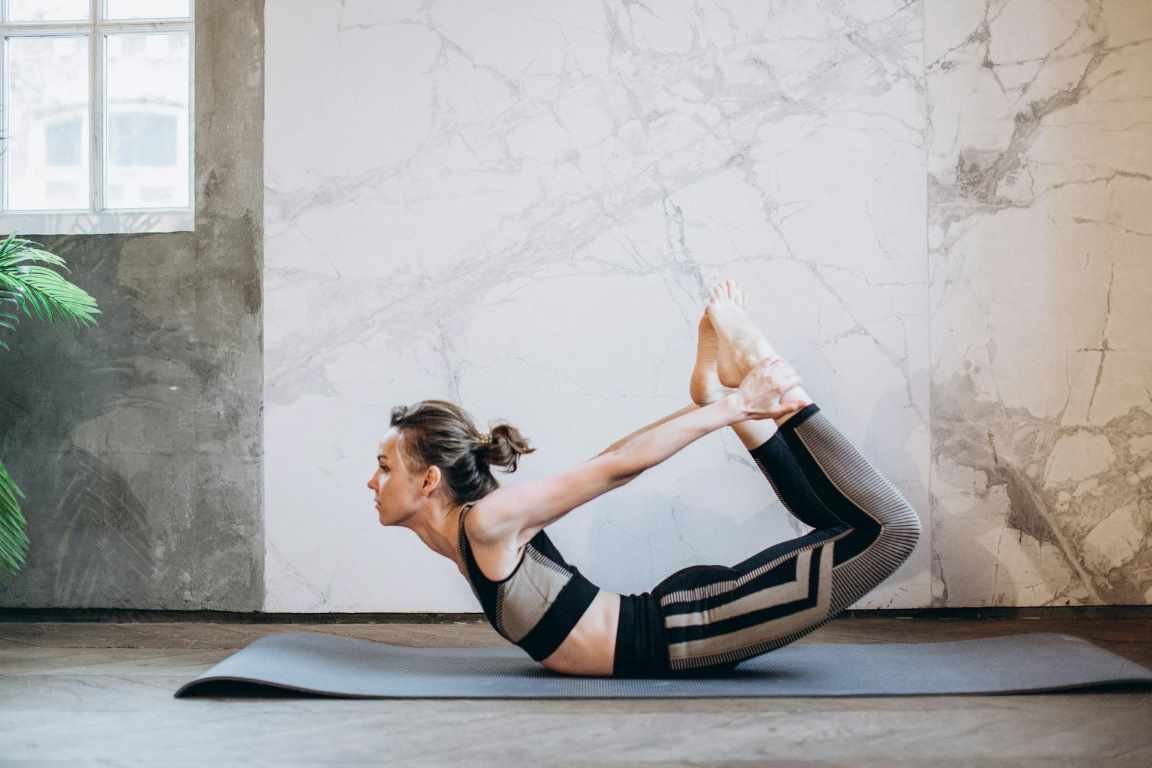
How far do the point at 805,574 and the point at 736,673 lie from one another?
11.8 inches

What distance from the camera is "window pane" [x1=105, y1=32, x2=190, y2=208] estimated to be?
10.3 feet

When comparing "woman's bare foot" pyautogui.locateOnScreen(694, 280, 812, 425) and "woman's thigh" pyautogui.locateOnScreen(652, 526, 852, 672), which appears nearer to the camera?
"woman's thigh" pyautogui.locateOnScreen(652, 526, 852, 672)

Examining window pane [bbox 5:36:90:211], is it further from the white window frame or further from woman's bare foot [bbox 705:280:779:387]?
woman's bare foot [bbox 705:280:779:387]

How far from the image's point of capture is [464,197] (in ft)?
9.81

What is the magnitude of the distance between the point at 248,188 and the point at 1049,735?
2.49 meters

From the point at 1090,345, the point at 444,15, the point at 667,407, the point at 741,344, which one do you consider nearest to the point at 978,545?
the point at 1090,345

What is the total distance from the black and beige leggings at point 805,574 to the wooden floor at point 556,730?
14 centimetres

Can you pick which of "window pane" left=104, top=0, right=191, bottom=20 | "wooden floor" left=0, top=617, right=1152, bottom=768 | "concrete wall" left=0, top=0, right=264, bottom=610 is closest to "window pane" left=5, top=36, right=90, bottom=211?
"window pane" left=104, top=0, right=191, bottom=20

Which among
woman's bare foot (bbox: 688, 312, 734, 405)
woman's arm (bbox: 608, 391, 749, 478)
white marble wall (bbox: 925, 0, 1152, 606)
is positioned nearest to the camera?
woman's arm (bbox: 608, 391, 749, 478)

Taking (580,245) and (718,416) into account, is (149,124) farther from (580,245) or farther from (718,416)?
(718,416)

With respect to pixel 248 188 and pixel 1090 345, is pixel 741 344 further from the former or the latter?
pixel 248 188

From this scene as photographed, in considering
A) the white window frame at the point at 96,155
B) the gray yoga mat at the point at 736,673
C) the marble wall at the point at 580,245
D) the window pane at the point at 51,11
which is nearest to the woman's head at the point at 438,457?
the gray yoga mat at the point at 736,673

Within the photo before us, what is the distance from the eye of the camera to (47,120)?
3.19 meters

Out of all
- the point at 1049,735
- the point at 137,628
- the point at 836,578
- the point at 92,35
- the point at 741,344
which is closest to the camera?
the point at 1049,735
